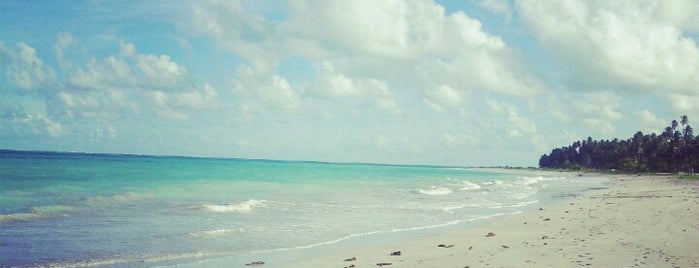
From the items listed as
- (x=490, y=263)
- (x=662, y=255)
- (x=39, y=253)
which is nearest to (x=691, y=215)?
(x=662, y=255)

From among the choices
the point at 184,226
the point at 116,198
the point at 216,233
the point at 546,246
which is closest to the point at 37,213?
the point at 184,226

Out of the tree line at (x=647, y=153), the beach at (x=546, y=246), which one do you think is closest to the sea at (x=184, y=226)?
the beach at (x=546, y=246)

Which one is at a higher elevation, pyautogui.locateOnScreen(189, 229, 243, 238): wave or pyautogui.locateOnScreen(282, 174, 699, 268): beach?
pyautogui.locateOnScreen(282, 174, 699, 268): beach

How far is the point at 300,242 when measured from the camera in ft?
52.3

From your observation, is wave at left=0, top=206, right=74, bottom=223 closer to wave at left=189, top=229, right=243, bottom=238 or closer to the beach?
wave at left=189, top=229, right=243, bottom=238

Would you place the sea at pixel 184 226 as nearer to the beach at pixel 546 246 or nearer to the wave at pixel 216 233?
the wave at pixel 216 233

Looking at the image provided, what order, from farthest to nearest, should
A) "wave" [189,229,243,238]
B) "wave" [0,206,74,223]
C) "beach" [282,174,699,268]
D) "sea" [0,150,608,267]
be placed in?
1. "wave" [0,206,74,223]
2. "wave" [189,229,243,238]
3. "sea" [0,150,608,267]
4. "beach" [282,174,699,268]

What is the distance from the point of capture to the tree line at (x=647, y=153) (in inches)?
4049

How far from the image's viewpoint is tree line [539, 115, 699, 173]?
103 metres

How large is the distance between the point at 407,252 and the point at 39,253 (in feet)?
33.3

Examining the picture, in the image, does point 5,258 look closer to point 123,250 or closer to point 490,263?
point 123,250

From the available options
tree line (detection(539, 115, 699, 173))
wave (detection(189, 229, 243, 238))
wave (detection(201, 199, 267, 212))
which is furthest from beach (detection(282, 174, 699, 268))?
tree line (detection(539, 115, 699, 173))

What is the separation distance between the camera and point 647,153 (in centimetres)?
12069

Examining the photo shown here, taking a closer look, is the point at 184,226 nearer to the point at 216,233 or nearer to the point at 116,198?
the point at 216,233
